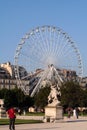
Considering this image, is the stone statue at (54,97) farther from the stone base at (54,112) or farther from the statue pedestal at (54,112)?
the stone base at (54,112)

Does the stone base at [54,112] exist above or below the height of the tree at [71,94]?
below

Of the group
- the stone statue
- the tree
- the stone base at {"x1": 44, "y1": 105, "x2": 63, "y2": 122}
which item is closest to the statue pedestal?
the stone base at {"x1": 44, "y1": 105, "x2": 63, "y2": 122}

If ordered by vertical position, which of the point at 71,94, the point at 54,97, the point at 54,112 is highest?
the point at 71,94

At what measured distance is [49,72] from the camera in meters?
103

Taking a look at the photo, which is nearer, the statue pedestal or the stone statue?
the statue pedestal

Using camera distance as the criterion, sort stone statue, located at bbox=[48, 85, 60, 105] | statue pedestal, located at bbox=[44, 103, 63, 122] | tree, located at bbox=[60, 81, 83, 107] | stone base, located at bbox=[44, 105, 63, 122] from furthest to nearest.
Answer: tree, located at bbox=[60, 81, 83, 107] → stone statue, located at bbox=[48, 85, 60, 105] → statue pedestal, located at bbox=[44, 103, 63, 122] → stone base, located at bbox=[44, 105, 63, 122]

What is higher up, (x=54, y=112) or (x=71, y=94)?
(x=71, y=94)

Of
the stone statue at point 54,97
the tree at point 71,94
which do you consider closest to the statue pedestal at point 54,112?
the stone statue at point 54,97

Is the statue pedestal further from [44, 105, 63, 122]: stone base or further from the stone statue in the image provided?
the stone statue

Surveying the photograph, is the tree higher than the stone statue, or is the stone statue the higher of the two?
the tree

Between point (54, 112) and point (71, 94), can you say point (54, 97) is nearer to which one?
point (54, 112)

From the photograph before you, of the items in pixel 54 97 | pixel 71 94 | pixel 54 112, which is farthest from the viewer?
pixel 71 94

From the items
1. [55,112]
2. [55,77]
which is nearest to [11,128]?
[55,112]

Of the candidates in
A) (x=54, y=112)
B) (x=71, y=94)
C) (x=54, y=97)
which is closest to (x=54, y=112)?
(x=54, y=112)
